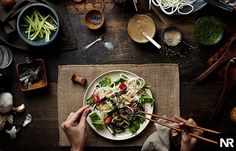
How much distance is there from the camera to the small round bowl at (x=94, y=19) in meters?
4.14

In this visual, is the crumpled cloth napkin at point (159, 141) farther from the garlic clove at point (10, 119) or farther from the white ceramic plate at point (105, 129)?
the garlic clove at point (10, 119)

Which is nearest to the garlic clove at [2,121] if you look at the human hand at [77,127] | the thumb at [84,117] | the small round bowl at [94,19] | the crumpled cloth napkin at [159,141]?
the human hand at [77,127]

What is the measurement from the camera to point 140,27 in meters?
4.12

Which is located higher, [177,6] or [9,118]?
[177,6]

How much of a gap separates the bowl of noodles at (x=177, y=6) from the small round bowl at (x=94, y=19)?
481 millimetres

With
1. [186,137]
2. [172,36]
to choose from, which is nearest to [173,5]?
[172,36]

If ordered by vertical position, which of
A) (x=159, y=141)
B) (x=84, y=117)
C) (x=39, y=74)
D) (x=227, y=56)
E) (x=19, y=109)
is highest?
(x=227, y=56)

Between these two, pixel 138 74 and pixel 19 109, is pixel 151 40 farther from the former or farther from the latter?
pixel 19 109

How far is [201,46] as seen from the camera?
4133 millimetres

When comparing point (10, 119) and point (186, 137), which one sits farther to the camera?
point (10, 119)

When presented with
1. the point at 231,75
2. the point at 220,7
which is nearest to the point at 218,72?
the point at 231,75

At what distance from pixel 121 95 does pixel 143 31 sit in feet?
1.97

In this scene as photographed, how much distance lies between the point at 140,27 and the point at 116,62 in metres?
0.38

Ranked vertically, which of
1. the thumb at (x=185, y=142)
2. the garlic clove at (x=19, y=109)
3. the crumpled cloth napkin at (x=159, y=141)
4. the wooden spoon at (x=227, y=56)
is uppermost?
the wooden spoon at (x=227, y=56)
